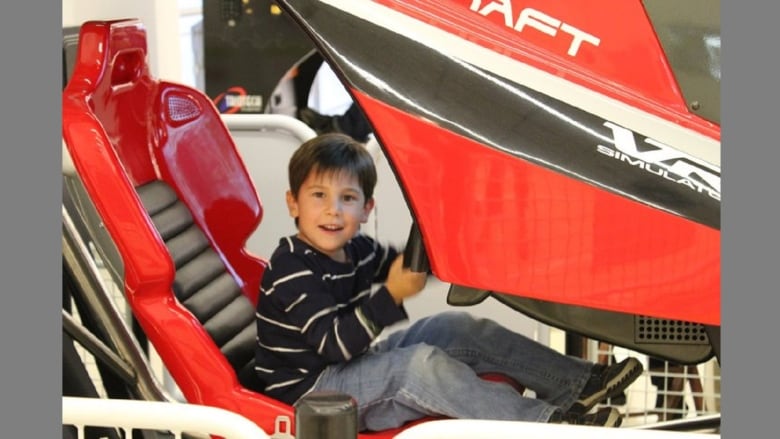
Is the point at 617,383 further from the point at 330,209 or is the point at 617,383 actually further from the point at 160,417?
the point at 160,417

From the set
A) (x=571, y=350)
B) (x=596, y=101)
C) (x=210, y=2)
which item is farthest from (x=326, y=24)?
(x=210, y=2)

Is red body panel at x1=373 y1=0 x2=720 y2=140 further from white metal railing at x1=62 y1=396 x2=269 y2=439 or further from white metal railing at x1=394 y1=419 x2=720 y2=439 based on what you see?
white metal railing at x1=62 y1=396 x2=269 y2=439

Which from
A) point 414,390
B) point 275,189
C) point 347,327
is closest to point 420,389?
point 414,390

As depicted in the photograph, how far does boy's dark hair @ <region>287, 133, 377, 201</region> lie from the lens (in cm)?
161

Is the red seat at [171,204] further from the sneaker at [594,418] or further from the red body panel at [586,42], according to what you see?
the red body panel at [586,42]

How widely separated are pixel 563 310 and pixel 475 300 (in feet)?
0.59

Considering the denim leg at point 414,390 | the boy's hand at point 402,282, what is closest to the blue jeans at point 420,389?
the denim leg at point 414,390

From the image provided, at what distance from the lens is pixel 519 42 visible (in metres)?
1.32

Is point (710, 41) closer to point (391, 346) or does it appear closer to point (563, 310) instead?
point (563, 310)

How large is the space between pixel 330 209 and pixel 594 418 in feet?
1.53

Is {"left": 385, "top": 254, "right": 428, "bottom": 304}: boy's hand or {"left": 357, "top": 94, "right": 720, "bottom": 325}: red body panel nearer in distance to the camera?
{"left": 357, "top": 94, "right": 720, "bottom": 325}: red body panel

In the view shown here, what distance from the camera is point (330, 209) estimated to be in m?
1.60

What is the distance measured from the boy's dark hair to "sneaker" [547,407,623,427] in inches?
15.7

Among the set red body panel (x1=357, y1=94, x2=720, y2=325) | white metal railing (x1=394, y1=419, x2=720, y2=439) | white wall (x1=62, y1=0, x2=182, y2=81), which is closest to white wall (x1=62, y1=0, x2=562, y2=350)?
white wall (x1=62, y1=0, x2=182, y2=81)
